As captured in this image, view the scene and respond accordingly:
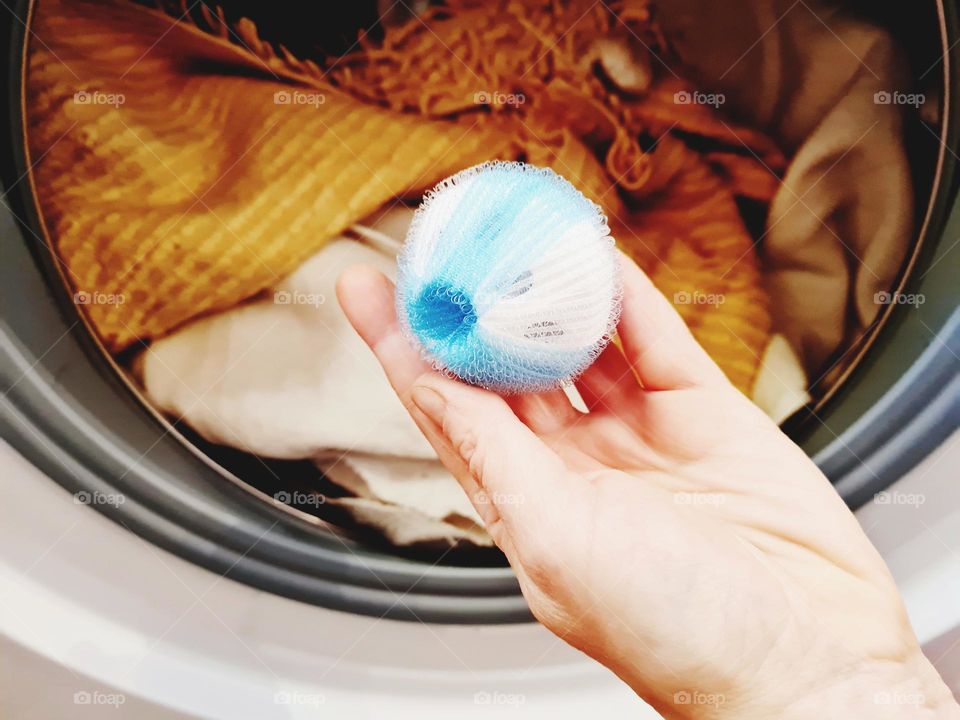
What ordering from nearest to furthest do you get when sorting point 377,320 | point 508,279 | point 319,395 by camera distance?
point 508,279
point 377,320
point 319,395

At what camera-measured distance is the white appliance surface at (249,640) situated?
19.9 inches

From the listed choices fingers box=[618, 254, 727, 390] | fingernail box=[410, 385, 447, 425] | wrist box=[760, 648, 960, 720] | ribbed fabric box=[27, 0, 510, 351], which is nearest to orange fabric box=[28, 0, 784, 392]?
ribbed fabric box=[27, 0, 510, 351]

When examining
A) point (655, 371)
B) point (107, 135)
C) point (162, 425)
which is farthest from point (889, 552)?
point (107, 135)

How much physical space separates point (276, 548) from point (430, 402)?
0.30 m

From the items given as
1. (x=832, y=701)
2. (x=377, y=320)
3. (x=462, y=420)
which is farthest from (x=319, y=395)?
(x=832, y=701)

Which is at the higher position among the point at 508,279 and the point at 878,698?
the point at 508,279

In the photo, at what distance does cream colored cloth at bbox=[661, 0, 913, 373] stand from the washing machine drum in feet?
0.04

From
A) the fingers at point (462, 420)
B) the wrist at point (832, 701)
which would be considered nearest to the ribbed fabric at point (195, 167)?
the fingers at point (462, 420)

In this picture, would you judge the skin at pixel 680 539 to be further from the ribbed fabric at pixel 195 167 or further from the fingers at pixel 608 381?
the ribbed fabric at pixel 195 167

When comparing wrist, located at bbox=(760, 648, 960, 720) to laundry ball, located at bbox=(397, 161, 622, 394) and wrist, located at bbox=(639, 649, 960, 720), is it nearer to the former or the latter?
wrist, located at bbox=(639, 649, 960, 720)

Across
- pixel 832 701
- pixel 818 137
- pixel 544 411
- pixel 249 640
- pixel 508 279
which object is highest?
pixel 818 137

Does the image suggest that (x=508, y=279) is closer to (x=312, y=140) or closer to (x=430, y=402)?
(x=430, y=402)

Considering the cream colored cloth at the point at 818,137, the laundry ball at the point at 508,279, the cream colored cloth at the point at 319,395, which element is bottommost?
the cream colored cloth at the point at 319,395

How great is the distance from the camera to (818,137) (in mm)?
522
